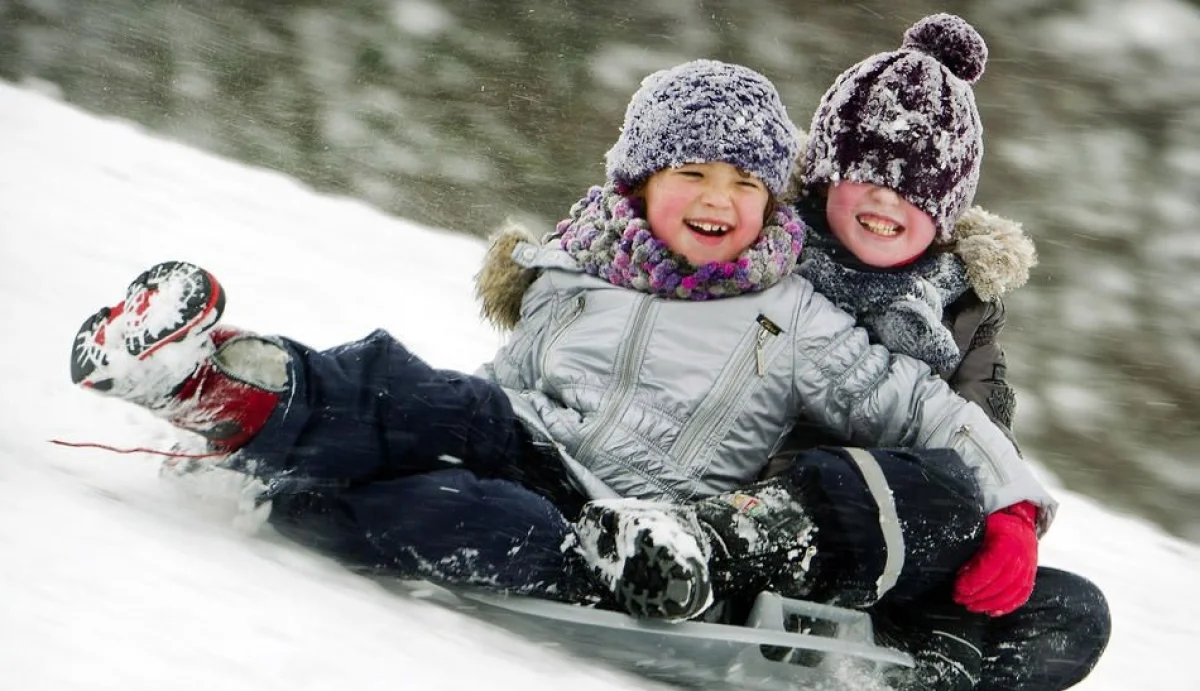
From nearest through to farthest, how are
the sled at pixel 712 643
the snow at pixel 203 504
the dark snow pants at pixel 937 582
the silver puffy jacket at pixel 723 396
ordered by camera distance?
the snow at pixel 203 504, the sled at pixel 712 643, the dark snow pants at pixel 937 582, the silver puffy jacket at pixel 723 396

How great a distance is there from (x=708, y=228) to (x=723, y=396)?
273 mm

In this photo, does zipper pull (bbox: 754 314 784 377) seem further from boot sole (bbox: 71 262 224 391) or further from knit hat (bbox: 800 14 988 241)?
boot sole (bbox: 71 262 224 391)

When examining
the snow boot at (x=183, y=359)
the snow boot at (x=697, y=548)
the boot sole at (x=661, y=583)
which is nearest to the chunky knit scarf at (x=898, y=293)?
the snow boot at (x=697, y=548)

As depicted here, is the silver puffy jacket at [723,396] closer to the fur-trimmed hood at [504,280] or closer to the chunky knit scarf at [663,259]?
the chunky knit scarf at [663,259]

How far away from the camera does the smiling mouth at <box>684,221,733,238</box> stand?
6.50 feet

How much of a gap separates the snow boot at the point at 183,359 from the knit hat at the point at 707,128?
0.78 metres

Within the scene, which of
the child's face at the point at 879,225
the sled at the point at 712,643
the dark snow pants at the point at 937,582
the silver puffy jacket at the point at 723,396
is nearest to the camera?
the sled at the point at 712,643

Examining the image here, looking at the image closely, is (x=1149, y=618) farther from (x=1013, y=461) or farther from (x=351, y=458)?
(x=351, y=458)

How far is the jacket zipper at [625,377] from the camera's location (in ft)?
6.10

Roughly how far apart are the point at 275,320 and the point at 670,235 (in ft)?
4.83

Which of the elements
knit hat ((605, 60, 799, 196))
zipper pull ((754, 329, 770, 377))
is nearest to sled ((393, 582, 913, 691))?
zipper pull ((754, 329, 770, 377))

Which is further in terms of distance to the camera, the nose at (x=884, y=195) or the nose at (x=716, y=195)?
the nose at (x=884, y=195)

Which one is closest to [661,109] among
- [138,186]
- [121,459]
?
[121,459]

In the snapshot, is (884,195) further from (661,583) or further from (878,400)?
(661,583)
